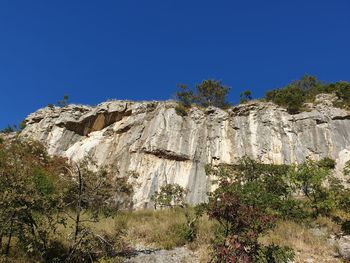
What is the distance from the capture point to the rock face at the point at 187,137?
27.5 m

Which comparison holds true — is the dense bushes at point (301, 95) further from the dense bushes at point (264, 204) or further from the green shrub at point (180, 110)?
the green shrub at point (180, 110)

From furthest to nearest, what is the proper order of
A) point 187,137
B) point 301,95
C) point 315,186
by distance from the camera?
point 301,95
point 187,137
point 315,186

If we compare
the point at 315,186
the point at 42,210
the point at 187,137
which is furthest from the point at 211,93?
the point at 42,210

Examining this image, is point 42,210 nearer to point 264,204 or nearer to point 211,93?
point 264,204

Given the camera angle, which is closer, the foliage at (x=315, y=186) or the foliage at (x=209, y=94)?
the foliage at (x=315, y=186)

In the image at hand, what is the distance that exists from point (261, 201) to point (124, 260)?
6.53m

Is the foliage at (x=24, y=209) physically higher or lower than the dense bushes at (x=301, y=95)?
lower

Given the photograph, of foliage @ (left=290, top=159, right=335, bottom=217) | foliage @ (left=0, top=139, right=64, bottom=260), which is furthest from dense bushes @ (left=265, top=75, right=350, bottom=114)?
foliage @ (left=0, top=139, right=64, bottom=260)

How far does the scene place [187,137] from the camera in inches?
1190

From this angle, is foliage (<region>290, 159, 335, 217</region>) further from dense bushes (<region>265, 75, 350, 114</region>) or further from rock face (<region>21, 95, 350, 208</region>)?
dense bushes (<region>265, 75, 350, 114</region>)

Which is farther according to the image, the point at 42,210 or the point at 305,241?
the point at 305,241

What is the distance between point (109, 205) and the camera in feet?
42.1

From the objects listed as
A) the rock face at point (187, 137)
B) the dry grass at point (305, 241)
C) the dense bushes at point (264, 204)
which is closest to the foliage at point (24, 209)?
the dense bushes at point (264, 204)

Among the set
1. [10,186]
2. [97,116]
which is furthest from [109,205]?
[97,116]
